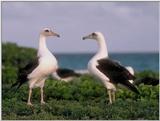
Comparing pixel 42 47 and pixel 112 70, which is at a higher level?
pixel 42 47

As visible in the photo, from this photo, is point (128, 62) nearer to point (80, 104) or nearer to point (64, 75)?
point (64, 75)


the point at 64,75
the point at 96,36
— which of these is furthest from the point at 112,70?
the point at 64,75

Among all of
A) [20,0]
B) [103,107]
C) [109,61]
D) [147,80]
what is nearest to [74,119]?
[103,107]

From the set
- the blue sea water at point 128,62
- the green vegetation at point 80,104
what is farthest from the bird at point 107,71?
the blue sea water at point 128,62

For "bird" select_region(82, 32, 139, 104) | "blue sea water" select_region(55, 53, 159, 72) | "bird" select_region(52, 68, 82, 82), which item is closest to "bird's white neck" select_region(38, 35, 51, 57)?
"bird" select_region(82, 32, 139, 104)

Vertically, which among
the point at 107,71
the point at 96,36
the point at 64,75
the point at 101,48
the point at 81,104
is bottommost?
the point at 81,104

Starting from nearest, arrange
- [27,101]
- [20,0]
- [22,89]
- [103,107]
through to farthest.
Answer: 1. [20,0]
2. [103,107]
3. [27,101]
4. [22,89]

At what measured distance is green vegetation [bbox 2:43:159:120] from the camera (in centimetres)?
648

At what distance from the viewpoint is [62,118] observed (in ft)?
20.9

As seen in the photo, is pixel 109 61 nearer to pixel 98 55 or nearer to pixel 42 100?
pixel 98 55

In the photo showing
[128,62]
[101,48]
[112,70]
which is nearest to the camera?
[112,70]

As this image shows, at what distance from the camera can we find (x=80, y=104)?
7.19 m

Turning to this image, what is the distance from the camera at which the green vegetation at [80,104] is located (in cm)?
648

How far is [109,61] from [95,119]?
95cm
